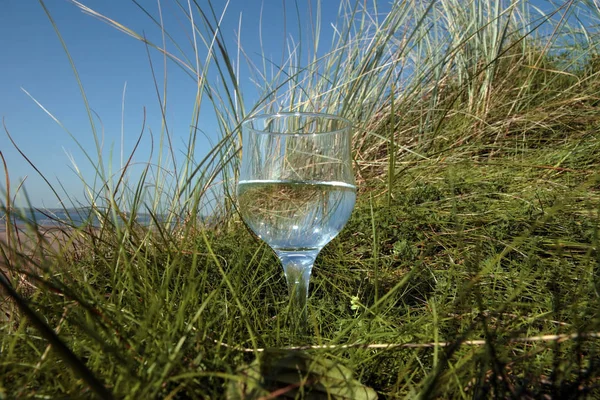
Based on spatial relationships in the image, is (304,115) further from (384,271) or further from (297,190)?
(384,271)

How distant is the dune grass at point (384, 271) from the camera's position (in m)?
0.62

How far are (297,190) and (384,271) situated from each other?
2.03 ft

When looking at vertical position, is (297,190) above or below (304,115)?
below

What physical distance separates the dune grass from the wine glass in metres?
0.11

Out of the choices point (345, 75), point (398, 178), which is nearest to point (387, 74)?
point (345, 75)

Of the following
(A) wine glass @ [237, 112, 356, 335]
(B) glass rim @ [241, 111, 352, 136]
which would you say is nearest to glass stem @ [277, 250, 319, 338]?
(A) wine glass @ [237, 112, 356, 335]

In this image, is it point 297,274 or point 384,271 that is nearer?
point 297,274

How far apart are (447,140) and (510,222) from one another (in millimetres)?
1012

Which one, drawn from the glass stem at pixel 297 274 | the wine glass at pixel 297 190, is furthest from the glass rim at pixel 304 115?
the glass stem at pixel 297 274

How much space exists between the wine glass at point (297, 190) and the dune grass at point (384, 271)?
105mm

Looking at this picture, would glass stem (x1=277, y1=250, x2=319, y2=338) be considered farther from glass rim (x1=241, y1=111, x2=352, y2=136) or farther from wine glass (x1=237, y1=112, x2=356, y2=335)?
glass rim (x1=241, y1=111, x2=352, y2=136)

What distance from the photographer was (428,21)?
3410mm

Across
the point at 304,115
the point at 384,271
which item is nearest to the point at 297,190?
the point at 304,115

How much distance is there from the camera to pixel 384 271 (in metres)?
1.56
